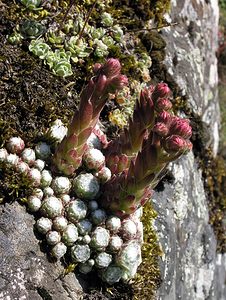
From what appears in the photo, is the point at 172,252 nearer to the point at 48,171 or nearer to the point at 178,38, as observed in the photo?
the point at 48,171

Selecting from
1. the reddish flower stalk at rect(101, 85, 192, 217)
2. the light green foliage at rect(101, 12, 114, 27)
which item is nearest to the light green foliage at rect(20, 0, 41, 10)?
the light green foliage at rect(101, 12, 114, 27)

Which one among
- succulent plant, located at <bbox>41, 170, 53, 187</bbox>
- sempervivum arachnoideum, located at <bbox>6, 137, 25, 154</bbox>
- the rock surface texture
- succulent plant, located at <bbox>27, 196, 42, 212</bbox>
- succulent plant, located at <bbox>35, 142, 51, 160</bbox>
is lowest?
the rock surface texture

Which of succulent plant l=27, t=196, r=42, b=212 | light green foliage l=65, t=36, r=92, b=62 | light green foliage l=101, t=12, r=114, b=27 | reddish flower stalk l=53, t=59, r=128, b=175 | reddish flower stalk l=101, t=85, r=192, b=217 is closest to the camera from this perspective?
reddish flower stalk l=101, t=85, r=192, b=217

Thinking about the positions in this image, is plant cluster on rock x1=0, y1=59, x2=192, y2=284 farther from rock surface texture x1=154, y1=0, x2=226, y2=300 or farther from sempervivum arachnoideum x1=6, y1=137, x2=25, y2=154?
rock surface texture x1=154, y1=0, x2=226, y2=300

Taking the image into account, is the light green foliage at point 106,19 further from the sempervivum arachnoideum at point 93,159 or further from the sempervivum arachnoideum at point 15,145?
the sempervivum arachnoideum at point 15,145

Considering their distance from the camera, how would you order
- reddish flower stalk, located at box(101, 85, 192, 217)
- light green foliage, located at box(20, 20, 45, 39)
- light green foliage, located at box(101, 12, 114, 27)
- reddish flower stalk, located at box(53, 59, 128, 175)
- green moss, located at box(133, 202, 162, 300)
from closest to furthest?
reddish flower stalk, located at box(101, 85, 192, 217) → reddish flower stalk, located at box(53, 59, 128, 175) → green moss, located at box(133, 202, 162, 300) → light green foliage, located at box(20, 20, 45, 39) → light green foliage, located at box(101, 12, 114, 27)

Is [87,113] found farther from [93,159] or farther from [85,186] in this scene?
[85,186]

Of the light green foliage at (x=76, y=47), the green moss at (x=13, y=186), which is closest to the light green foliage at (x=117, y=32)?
the light green foliage at (x=76, y=47)
